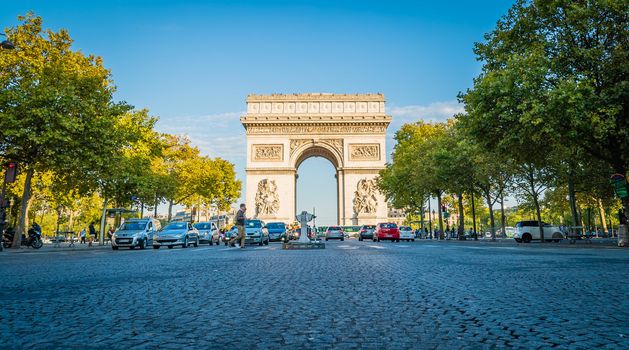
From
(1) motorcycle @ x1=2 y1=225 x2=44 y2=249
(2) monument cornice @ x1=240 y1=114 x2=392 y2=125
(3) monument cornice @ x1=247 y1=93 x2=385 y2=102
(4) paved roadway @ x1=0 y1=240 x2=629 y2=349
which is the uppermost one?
(3) monument cornice @ x1=247 y1=93 x2=385 y2=102

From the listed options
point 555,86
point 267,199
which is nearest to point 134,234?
point 555,86

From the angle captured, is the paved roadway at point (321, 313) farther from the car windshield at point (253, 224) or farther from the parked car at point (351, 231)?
the parked car at point (351, 231)

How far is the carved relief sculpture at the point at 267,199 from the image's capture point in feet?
188

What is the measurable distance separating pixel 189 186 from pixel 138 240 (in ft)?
106

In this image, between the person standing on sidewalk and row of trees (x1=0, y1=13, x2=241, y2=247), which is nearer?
the person standing on sidewalk

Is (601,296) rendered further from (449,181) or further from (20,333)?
(449,181)

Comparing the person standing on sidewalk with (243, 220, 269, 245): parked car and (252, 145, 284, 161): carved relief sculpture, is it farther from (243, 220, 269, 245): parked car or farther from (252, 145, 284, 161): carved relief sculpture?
(252, 145, 284, 161): carved relief sculpture

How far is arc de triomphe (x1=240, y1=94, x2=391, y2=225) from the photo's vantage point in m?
57.8

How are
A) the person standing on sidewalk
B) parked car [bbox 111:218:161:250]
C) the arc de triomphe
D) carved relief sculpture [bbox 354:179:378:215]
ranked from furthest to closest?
the arc de triomphe
carved relief sculpture [bbox 354:179:378:215]
parked car [bbox 111:218:161:250]
the person standing on sidewalk

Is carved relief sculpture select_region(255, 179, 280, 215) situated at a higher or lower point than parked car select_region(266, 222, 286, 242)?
higher

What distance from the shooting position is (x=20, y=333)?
9.92 ft

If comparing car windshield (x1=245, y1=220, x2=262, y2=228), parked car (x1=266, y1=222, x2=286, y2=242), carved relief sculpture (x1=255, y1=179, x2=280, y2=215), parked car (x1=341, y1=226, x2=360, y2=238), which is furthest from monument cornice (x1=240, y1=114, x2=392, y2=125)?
car windshield (x1=245, y1=220, x2=262, y2=228)

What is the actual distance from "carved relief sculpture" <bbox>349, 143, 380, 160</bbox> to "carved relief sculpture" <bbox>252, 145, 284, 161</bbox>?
8.07m

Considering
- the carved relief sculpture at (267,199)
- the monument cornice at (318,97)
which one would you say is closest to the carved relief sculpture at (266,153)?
the carved relief sculpture at (267,199)
